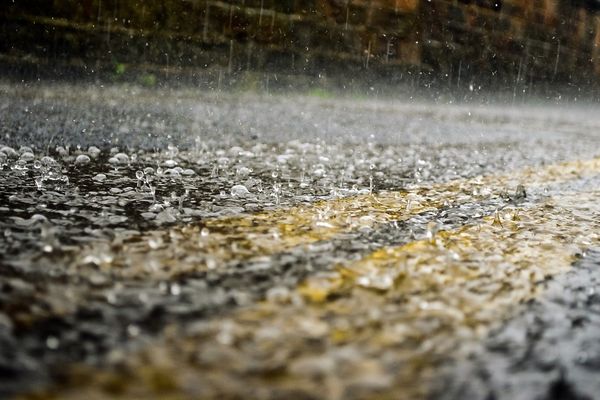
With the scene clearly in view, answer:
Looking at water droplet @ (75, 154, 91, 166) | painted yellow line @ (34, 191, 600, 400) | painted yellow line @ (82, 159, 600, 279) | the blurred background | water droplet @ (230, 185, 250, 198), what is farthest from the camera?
the blurred background

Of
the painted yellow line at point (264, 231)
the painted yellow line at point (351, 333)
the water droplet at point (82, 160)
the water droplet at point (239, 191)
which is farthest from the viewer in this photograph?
the water droplet at point (82, 160)

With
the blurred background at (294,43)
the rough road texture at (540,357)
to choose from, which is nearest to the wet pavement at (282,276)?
the rough road texture at (540,357)

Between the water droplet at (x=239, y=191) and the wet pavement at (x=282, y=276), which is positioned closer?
the wet pavement at (x=282, y=276)

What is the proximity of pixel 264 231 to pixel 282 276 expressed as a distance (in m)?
0.32

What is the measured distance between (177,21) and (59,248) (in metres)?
4.65

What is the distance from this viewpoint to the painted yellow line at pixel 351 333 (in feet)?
2.35

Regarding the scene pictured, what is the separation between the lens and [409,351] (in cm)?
84

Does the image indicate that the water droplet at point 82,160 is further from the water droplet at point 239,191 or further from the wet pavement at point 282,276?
the water droplet at point 239,191

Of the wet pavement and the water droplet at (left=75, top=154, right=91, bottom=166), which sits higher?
the water droplet at (left=75, top=154, right=91, bottom=166)

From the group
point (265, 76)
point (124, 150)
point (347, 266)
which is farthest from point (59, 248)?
point (265, 76)

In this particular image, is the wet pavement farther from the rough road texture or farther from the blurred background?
the blurred background

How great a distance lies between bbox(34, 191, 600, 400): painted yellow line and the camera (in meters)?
0.72

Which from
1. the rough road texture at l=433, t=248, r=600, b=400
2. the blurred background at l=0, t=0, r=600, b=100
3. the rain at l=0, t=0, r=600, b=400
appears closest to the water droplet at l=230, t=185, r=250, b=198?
the rain at l=0, t=0, r=600, b=400

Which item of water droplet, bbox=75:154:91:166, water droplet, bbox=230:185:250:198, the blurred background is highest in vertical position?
the blurred background
